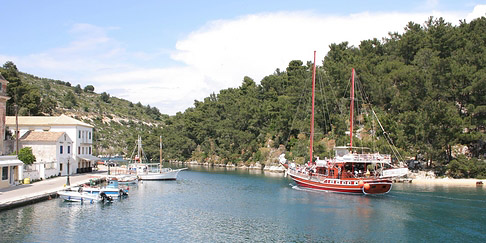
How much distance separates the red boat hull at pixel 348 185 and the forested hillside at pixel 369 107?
15037 mm

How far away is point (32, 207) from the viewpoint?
38.0 metres

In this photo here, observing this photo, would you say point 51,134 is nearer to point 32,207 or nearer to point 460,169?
point 32,207

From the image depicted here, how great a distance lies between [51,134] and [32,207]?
2269 centimetres

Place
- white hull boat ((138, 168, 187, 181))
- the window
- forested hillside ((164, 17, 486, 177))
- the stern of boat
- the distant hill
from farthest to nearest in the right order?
1. the distant hill
2. white hull boat ((138, 168, 187, 181))
3. forested hillside ((164, 17, 486, 177))
4. the stern of boat
5. the window

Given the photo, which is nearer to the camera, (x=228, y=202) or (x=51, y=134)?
(x=228, y=202)

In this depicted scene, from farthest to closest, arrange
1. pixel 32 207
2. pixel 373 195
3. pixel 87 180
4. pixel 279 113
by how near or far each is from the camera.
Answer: pixel 279 113 → pixel 87 180 → pixel 373 195 → pixel 32 207

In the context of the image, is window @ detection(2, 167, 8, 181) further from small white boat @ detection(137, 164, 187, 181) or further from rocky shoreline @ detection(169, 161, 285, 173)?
rocky shoreline @ detection(169, 161, 285, 173)

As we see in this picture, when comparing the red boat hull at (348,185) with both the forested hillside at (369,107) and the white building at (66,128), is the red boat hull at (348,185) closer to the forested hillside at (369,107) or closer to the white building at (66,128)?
the forested hillside at (369,107)

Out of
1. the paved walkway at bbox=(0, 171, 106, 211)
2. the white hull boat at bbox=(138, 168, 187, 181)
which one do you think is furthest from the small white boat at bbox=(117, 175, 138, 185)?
the paved walkway at bbox=(0, 171, 106, 211)

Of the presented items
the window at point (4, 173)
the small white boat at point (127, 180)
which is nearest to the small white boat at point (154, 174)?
the small white boat at point (127, 180)

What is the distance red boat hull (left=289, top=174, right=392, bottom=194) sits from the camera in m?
50.9

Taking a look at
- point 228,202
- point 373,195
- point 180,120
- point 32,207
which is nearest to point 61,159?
point 32,207

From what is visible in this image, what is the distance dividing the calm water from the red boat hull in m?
1.63

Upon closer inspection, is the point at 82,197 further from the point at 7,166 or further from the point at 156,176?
the point at 156,176
